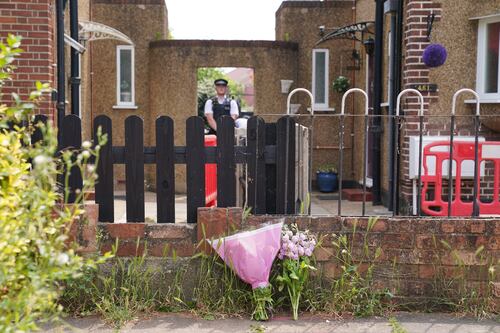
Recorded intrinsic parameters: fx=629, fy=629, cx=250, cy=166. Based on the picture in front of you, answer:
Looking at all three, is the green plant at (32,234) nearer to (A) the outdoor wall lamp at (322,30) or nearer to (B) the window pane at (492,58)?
(B) the window pane at (492,58)

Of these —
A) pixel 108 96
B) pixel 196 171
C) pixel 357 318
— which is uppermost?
pixel 108 96

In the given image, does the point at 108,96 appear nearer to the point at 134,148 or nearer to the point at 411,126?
the point at 411,126

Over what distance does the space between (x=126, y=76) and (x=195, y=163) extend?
8.62 meters

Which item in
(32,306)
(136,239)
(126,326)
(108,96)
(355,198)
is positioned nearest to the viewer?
(32,306)

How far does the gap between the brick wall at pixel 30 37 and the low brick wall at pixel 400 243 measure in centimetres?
256

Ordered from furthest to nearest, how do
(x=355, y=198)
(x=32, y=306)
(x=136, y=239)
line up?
(x=355, y=198)
(x=136, y=239)
(x=32, y=306)

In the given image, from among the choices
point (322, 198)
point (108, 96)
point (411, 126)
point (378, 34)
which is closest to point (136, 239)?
point (411, 126)

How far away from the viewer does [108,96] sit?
12609 mm

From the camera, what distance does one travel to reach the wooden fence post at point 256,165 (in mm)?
4578

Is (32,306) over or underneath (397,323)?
over

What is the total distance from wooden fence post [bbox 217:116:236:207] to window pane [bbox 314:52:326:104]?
27.2 ft

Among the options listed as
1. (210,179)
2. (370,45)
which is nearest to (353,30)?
(370,45)

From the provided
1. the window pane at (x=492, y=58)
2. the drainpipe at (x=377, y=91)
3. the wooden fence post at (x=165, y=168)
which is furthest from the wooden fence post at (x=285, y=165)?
the drainpipe at (x=377, y=91)

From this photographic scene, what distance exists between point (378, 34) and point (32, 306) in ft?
25.1
